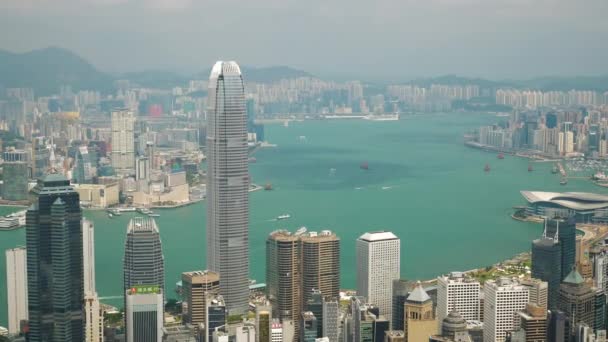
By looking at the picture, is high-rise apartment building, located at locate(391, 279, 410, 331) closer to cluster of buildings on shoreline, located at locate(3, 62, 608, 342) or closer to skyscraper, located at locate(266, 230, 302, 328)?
cluster of buildings on shoreline, located at locate(3, 62, 608, 342)

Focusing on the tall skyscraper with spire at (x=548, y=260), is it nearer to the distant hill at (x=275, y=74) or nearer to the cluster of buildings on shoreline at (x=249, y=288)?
the cluster of buildings on shoreline at (x=249, y=288)

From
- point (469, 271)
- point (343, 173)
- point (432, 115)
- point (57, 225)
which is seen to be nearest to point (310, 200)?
point (343, 173)

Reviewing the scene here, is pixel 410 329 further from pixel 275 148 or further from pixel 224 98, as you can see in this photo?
pixel 275 148

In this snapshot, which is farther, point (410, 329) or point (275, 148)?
point (275, 148)

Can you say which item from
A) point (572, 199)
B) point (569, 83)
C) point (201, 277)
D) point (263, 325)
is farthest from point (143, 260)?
point (569, 83)

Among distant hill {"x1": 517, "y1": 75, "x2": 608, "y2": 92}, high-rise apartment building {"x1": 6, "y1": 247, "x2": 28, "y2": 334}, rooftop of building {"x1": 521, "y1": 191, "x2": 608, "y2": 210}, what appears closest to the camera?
high-rise apartment building {"x1": 6, "y1": 247, "x2": 28, "y2": 334}

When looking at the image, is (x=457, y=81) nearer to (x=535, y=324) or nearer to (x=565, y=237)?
(x=565, y=237)

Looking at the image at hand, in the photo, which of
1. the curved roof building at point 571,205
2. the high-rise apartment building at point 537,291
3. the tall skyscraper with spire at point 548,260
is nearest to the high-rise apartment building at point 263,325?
the high-rise apartment building at point 537,291

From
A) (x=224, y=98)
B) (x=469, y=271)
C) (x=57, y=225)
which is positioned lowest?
→ (x=469, y=271)

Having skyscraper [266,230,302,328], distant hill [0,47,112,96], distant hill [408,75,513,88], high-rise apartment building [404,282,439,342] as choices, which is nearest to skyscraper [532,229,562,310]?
high-rise apartment building [404,282,439,342]
